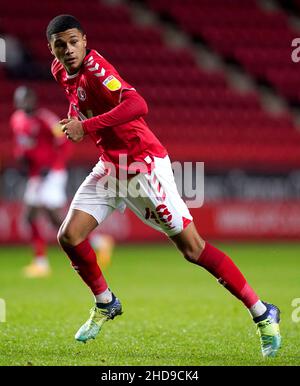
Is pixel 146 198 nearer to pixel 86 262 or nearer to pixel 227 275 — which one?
pixel 86 262

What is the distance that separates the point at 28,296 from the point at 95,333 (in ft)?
9.90

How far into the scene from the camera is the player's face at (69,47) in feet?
16.9

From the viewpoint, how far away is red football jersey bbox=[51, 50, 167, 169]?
5.16 metres

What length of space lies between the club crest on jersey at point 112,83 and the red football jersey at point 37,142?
18.4 ft

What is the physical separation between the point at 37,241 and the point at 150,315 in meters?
3.93

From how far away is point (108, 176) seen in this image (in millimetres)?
5473

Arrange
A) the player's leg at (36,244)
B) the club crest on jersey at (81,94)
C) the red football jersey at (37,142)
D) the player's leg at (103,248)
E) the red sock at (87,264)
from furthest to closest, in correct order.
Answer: the player's leg at (103,248), the red football jersey at (37,142), the player's leg at (36,244), the red sock at (87,264), the club crest on jersey at (81,94)

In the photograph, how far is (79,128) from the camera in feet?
16.5

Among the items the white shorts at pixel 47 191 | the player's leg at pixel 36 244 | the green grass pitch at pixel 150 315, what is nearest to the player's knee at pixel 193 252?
the green grass pitch at pixel 150 315

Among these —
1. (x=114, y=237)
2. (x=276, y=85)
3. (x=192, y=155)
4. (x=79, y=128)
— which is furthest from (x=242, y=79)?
(x=79, y=128)

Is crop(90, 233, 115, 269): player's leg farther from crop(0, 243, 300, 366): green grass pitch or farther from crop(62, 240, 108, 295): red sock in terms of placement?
crop(62, 240, 108, 295): red sock

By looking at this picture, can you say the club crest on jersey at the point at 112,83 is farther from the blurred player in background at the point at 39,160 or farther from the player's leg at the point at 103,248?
the player's leg at the point at 103,248

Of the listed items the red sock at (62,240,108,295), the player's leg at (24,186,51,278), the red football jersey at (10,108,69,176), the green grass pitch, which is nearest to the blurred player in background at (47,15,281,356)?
the red sock at (62,240,108,295)

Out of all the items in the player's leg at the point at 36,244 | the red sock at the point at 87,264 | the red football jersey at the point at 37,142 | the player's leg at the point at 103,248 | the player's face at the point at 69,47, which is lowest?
the player's leg at the point at 103,248
